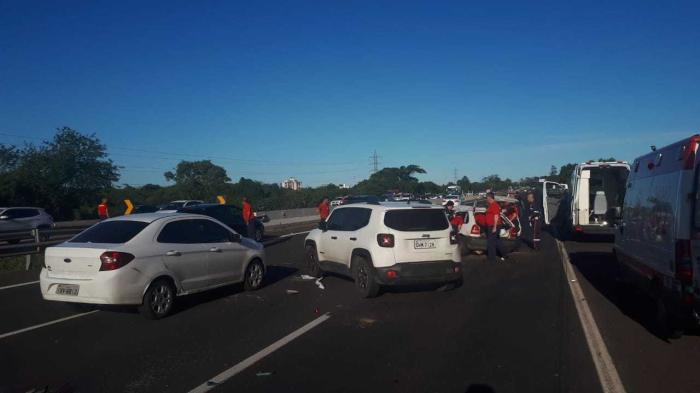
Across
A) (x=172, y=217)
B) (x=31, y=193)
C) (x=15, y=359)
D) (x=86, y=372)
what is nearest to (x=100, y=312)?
(x=172, y=217)

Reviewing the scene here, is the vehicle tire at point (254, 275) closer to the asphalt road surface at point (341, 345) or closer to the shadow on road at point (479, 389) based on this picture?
the asphalt road surface at point (341, 345)

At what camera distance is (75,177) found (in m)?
50.2

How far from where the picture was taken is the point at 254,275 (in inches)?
400

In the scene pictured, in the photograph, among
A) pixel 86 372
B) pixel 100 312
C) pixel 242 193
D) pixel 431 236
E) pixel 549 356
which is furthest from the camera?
pixel 242 193

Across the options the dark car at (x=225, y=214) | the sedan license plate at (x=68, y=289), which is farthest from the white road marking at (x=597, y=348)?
the dark car at (x=225, y=214)

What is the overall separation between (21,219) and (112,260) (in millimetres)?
21124

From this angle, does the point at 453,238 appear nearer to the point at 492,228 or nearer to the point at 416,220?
the point at 416,220

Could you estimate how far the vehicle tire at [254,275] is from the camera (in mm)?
10000

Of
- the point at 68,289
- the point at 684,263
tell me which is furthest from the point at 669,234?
the point at 68,289

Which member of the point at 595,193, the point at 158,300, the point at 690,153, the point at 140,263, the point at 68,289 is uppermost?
the point at 690,153

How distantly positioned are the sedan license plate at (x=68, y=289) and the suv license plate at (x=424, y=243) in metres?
5.35

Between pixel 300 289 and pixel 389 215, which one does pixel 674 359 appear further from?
pixel 300 289

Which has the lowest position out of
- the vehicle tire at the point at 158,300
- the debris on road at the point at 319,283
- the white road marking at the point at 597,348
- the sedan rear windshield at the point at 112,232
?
the white road marking at the point at 597,348

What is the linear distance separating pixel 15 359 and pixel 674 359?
745 centimetres
